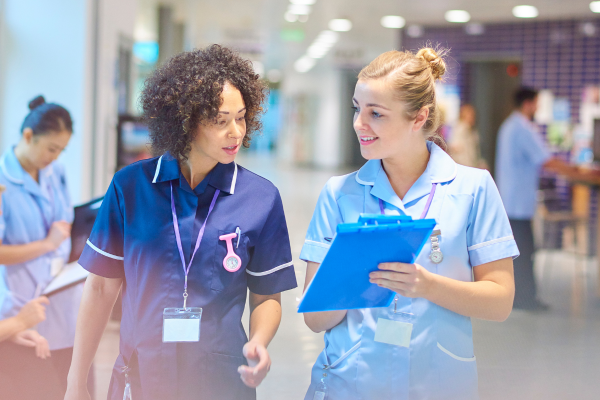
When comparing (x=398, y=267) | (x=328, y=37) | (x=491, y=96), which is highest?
(x=328, y=37)

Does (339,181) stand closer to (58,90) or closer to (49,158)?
(49,158)

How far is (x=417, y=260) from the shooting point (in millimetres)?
1538

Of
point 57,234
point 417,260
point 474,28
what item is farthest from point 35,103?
point 474,28

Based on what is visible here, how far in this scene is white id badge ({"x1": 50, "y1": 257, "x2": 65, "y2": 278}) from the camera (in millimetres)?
2613

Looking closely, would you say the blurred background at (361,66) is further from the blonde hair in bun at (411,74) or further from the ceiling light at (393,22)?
the blonde hair in bun at (411,74)

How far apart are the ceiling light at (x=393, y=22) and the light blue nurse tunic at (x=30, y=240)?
844cm

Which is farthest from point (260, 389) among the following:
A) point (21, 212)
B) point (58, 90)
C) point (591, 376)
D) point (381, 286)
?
point (58, 90)

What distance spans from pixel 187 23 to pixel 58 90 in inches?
271

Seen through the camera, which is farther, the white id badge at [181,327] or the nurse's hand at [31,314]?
the nurse's hand at [31,314]

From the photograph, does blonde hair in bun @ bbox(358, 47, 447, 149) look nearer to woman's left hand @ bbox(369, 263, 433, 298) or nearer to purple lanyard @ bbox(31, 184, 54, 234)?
woman's left hand @ bbox(369, 263, 433, 298)

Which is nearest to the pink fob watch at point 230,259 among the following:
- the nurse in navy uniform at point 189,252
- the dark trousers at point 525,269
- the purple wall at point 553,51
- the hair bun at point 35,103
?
the nurse in navy uniform at point 189,252

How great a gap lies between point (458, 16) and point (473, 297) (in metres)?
9.08

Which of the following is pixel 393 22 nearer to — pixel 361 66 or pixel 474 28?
pixel 474 28

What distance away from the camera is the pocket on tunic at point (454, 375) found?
1546 mm
